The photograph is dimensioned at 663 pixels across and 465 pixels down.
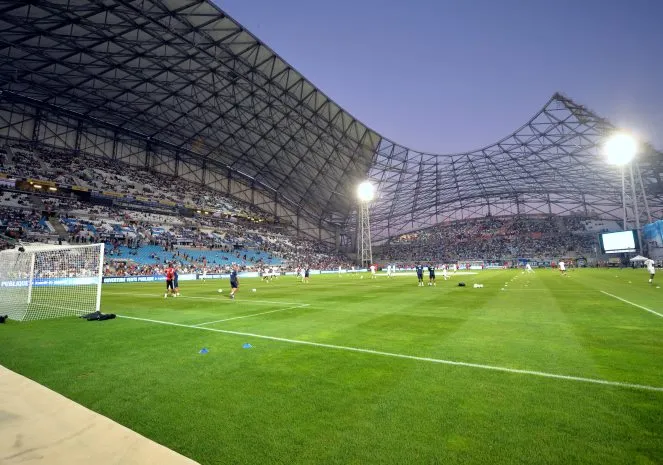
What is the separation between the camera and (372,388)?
15.9 feet

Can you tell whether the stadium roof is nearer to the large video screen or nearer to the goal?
the goal

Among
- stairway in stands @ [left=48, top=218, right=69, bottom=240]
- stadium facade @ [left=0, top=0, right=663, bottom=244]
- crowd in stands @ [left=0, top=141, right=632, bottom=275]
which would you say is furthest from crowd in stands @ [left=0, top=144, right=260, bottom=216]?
stairway in stands @ [left=48, top=218, right=69, bottom=240]

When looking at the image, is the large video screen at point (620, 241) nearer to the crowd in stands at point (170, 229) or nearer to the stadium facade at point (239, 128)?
the stadium facade at point (239, 128)

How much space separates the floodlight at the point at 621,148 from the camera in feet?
143

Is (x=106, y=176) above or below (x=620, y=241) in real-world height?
above

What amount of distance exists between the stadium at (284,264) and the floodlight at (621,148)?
327cm

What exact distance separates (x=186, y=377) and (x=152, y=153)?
67.9 metres

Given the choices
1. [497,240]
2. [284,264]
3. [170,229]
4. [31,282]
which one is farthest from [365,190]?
[497,240]

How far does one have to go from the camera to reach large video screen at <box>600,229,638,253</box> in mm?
58003

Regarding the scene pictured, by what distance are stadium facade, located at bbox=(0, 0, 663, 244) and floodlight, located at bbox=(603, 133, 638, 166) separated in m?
4.12

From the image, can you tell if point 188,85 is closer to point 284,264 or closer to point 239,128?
point 239,128

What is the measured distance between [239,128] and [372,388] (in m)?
56.1

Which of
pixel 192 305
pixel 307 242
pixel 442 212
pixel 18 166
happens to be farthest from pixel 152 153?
pixel 442 212

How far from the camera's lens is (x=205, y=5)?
1280 inches
